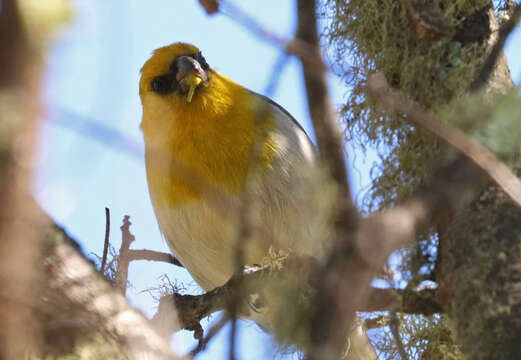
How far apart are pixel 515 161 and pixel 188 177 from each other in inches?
52.0

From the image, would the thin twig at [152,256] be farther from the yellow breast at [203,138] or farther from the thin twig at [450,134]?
the thin twig at [450,134]

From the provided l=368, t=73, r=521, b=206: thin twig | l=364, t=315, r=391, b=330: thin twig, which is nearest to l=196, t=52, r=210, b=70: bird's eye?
l=364, t=315, r=391, b=330: thin twig

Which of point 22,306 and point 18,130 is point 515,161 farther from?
point 18,130

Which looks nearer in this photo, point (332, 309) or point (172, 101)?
point (332, 309)

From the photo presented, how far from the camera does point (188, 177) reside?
9.69ft

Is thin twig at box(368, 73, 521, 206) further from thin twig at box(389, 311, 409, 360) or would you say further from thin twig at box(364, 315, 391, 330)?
thin twig at box(364, 315, 391, 330)

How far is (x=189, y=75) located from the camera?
11.5ft

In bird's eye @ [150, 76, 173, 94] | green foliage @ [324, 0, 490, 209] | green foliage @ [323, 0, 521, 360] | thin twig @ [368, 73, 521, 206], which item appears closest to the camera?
thin twig @ [368, 73, 521, 206]

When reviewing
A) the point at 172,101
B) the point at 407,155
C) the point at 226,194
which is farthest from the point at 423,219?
the point at 172,101

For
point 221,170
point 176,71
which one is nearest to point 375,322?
point 221,170

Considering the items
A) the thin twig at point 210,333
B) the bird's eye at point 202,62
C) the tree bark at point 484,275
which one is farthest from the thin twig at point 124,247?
the tree bark at point 484,275

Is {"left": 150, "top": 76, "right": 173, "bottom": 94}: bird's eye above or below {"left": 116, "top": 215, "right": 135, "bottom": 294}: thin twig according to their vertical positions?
above

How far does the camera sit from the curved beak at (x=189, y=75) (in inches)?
137

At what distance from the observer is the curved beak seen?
3479mm
